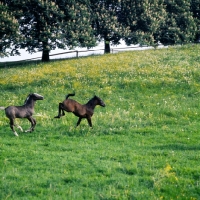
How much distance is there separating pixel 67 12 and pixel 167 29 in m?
16.8

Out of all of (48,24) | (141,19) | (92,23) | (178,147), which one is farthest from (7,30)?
(178,147)

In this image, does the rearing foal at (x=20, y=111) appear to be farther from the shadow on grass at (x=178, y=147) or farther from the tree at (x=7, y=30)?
the tree at (x=7, y=30)

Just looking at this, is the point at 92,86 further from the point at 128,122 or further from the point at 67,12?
the point at 67,12

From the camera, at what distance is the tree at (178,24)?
58375 mm

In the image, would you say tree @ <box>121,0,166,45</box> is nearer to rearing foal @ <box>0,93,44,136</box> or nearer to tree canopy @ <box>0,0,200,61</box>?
tree canopy @ <box>0,0,200,61</box>

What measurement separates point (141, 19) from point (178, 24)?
25.5ft

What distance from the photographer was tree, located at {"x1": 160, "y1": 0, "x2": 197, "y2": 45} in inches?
2298

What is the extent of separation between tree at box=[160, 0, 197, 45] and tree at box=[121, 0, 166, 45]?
2.27 m

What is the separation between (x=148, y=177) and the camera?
1275 centimetres

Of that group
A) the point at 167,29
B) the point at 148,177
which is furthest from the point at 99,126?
the point at 167,29

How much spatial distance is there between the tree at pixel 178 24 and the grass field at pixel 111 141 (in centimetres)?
2417

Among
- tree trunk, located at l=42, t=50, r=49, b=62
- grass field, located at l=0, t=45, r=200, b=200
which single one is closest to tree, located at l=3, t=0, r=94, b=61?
tree trunk, located at l=42, t=50, r=49, b=62

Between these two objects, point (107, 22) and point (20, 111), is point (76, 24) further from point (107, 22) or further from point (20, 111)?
point (20, 111)

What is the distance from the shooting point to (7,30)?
4388cm
